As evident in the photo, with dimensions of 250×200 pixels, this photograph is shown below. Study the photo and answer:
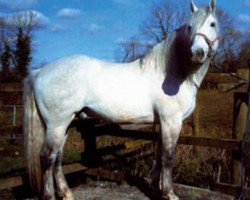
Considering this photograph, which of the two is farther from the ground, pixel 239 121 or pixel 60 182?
pixel 239 121

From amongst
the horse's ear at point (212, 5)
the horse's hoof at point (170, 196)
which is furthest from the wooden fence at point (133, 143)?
the horse's ear at point (212, 5)

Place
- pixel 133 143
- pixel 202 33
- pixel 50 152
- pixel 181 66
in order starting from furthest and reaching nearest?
pixel 133 143
pixel 181 66
pixel 50 152
pixel 202 33

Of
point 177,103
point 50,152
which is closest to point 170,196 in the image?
point 177,103

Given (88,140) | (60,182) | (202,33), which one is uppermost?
(202,33)

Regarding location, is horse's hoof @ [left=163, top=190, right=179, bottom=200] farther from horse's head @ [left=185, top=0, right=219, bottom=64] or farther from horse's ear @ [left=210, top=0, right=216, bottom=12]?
horse's ear @ [left=210, top=0, right=216, bottom=12]

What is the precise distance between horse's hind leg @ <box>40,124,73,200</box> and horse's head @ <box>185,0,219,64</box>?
160 centimetres

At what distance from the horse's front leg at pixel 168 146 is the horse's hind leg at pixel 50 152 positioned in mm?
1103

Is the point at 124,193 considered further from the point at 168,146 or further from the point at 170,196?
the point at 168,146

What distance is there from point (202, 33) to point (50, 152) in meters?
2.03

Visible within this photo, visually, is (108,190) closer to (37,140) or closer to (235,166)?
(37,140)

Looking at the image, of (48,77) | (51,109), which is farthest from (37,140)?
(48,77)

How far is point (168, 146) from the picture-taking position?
13.2ft

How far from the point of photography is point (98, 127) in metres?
5.23

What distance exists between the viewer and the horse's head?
3.54 meters
